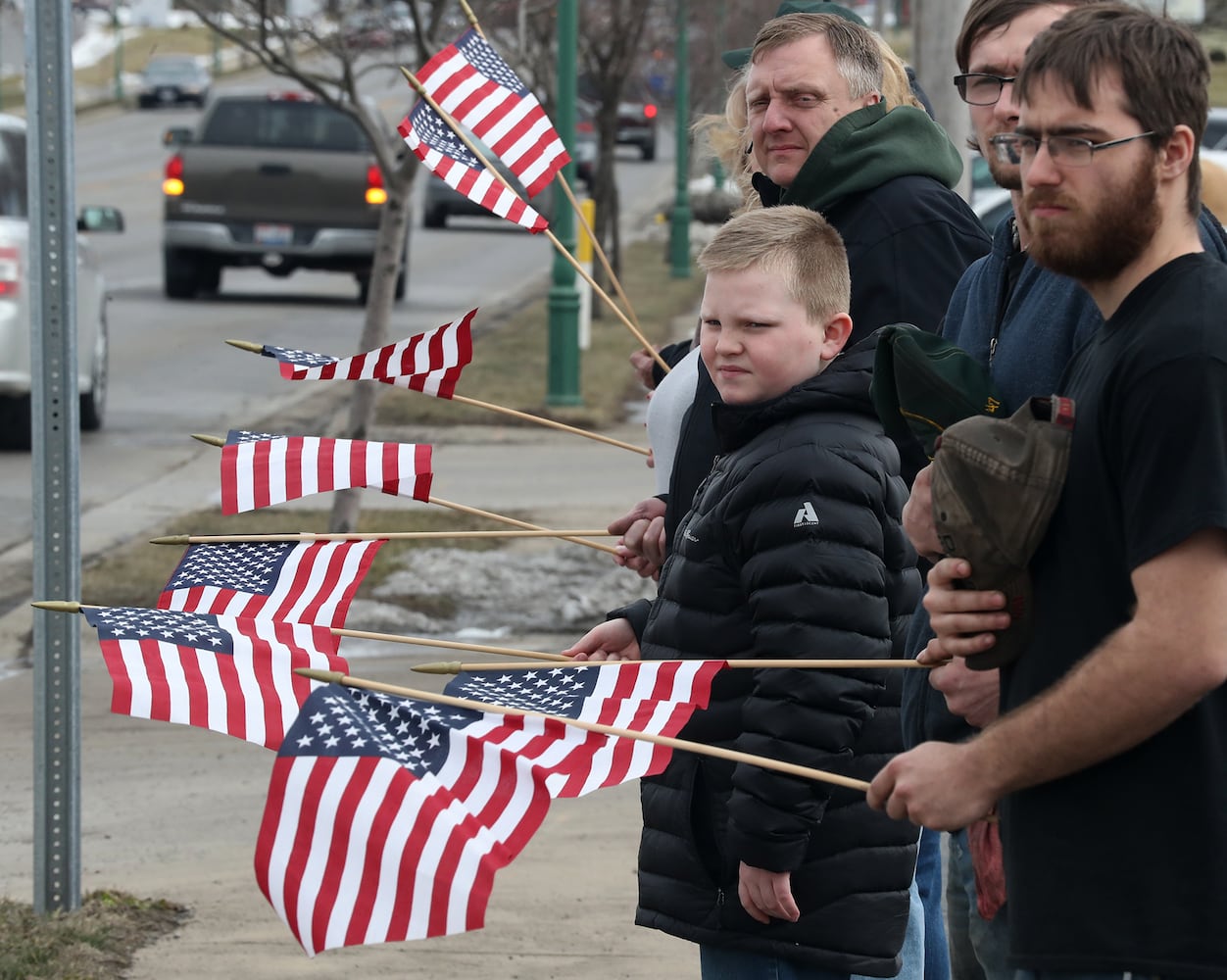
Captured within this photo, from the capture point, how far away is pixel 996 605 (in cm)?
228

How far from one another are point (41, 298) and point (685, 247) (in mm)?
22021

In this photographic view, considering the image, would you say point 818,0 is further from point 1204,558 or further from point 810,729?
point 1204,558

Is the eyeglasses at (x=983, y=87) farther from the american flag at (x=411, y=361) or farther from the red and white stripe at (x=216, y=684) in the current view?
the american flag at (x=411, y=361)

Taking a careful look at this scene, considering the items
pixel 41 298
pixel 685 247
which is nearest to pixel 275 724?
pixel 41 298

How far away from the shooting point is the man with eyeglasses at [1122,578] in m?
2.06

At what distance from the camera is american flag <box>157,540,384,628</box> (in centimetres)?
348

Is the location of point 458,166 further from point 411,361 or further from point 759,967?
point 759,967

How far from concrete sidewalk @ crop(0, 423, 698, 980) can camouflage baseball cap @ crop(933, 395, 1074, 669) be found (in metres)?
2.39

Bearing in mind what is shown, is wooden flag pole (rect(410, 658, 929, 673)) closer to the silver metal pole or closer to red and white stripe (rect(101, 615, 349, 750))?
red and white stripe (rect(101, 615, 349, 750))

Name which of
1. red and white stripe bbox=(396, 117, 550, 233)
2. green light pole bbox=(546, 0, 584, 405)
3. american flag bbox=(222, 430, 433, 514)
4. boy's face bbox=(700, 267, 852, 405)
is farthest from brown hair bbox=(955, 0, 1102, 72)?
green light pole bbox=(546, 0, 584, 405)

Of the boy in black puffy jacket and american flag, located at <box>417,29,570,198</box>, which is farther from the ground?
american flag, located at <box>417,29,570,198</box>

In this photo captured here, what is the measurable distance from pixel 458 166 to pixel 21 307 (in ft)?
22.3

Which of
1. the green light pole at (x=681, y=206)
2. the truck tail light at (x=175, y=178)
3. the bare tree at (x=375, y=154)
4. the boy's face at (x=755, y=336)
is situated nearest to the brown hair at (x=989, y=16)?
the boy's face at (x=755, y=336)

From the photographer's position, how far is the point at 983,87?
3.05 metres
